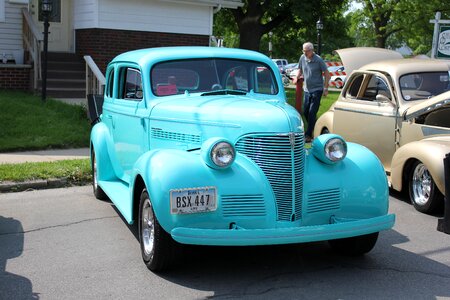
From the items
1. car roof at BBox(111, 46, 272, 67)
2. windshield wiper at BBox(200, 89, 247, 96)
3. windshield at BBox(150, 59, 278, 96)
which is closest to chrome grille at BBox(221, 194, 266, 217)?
windshield wiper at BBox(200, 89, 247, 96)

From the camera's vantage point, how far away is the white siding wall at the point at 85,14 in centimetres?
1523

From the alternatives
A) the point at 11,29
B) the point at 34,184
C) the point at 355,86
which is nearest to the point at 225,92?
the point at 34,184

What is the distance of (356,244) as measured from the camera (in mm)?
5016

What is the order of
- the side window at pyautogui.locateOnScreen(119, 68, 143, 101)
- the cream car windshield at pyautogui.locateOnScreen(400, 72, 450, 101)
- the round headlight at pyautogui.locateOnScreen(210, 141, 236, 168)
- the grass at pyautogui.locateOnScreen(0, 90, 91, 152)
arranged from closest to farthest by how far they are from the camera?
1. the round headlight at pyautogui.locateOnScreen(210, 141, 236, 168)
2. the side window at pyautogui.locateOnScreen(119, 68, 143, 101)
3. the cream car windshield at pyautogui.locateOnScreen(400, 72, 450, 101)
4. the grass at pyautogui.locateOnScreen(0, 90, 91, 152)

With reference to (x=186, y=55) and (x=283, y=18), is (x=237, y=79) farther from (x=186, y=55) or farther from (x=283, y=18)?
(x=283, y=18)

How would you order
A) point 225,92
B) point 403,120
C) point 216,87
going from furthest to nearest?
1. point 403,120
2. point 216,87
3. point 225,92

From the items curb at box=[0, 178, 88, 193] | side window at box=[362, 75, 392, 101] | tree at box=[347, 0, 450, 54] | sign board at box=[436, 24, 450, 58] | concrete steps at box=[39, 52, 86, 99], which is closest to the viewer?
curb at box=[0, 178, 88, 193]

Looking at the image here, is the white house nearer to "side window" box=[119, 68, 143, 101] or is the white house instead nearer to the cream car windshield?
"side window" box=[119, 68, 143, 101]

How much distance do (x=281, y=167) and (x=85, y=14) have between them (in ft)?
41.0

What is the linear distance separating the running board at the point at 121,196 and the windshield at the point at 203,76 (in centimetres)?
108

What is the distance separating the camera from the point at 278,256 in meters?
5.13

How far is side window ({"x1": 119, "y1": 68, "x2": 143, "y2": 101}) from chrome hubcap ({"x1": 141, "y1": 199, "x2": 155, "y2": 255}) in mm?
1470

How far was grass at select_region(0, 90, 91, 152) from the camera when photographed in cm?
998

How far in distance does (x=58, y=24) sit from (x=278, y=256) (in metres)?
13.0
